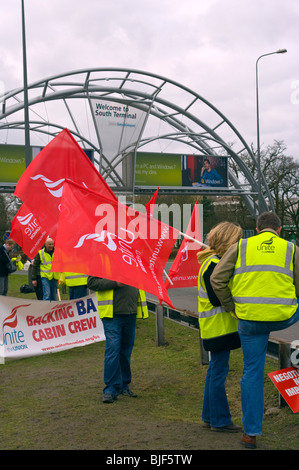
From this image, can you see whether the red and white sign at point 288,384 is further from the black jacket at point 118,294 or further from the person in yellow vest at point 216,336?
the black jacket at point 118,294

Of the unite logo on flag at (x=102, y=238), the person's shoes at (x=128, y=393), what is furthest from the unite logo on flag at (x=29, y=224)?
the unite logo on flag at (x=102, y=238)

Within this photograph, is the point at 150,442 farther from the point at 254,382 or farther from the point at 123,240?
the point at 123,240

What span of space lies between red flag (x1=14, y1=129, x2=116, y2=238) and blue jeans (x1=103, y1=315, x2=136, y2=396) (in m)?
1.46

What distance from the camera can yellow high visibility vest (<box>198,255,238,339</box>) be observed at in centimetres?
488

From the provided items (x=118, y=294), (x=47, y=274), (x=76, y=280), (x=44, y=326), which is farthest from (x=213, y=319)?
(x=47, y=274)

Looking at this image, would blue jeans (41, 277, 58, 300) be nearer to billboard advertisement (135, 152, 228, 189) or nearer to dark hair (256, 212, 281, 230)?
dark hair (256, 212, 281, 230)

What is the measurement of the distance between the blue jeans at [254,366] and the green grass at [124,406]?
0.73 feet

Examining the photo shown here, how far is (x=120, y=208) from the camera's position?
5.76 metres

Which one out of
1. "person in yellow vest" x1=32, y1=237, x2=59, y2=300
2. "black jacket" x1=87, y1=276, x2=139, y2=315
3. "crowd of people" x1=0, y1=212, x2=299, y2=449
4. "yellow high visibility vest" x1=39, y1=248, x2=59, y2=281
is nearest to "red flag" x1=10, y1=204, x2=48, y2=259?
"person in yellow vest" x1=32, y1=237, x2=59, y2=300

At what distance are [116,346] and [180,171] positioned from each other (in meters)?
31.7

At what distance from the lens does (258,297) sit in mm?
4391

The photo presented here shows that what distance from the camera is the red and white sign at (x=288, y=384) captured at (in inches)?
203

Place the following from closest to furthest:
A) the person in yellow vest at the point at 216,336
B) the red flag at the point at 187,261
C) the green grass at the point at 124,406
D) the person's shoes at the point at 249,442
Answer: the person's shoes at the point at 249,442
the green grass at the point at 124,406
the person in yellow vest at the point at 216,336
the red flag at the point at 187,261

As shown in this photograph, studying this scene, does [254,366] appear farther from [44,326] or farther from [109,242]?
[44,326]
